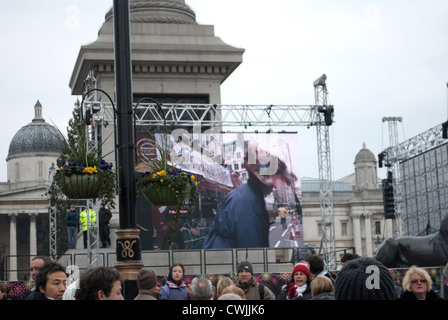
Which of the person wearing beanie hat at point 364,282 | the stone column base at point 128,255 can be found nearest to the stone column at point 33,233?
the stone column base at point 128,255

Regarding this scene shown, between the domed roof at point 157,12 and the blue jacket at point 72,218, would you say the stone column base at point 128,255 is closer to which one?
the blue jacket at point 72,218

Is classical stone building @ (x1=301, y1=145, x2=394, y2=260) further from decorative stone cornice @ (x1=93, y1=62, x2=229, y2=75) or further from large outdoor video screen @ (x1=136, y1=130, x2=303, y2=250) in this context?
decorative stone cornice @ (x1=93, y1=62, x2=229, y2=75)

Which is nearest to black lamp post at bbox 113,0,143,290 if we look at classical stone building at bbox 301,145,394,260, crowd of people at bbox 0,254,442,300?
crowd of people at bbox 0,254,442,300

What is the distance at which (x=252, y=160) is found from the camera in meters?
42.7

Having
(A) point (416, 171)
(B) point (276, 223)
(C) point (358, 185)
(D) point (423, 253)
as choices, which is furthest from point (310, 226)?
(D) point (423, 253)

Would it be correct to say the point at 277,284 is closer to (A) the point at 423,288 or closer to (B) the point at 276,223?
(A) the point at 423,288

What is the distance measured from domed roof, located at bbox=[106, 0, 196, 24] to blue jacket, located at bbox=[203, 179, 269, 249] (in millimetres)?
8019

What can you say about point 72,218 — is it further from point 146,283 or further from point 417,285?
point 417,285

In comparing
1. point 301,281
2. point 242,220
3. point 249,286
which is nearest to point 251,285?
point 249,286

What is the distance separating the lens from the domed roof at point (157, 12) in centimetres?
4012

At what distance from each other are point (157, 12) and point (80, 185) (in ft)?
96.9

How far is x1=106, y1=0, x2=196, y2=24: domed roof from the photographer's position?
132 feet

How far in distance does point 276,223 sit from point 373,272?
37.6 meters

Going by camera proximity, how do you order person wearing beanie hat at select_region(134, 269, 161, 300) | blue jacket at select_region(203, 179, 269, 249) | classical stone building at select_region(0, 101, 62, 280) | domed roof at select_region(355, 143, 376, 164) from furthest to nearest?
domed roof at select_region(355, 143, 376, 164) → classical stone building at select_region(0, 101, 62, 280) → blue jacket at select_region(203, 179, 269, 249) → person wearing beanie hat at select_region(134, 269, 161, 300)
